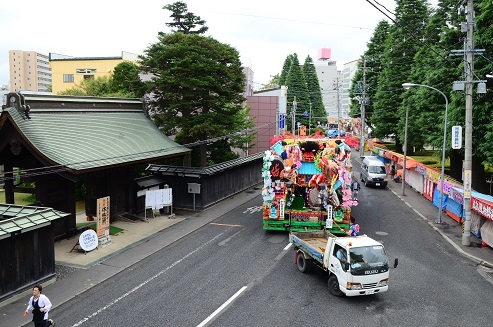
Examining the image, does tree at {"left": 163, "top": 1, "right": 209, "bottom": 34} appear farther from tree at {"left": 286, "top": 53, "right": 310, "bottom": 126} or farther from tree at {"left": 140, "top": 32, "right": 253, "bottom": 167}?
tree at {"left": 286, "top": 53, "right": 310, "bottom": 126}

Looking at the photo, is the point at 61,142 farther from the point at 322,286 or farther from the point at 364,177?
the point at 364,177

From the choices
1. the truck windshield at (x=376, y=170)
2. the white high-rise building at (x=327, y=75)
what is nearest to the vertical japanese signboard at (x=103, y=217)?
the truck windshield at (x=376, y=170)

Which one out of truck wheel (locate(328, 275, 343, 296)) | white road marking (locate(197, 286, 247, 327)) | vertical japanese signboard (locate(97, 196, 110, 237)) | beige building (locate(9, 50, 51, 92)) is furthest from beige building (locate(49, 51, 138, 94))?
beige building (locate(9, 50, 51, 92))

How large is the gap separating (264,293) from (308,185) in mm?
9143

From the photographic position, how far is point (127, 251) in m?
19.8

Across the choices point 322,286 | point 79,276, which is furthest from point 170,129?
point 322,286

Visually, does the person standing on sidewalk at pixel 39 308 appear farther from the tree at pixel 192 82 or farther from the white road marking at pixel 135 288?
the tree at pixel 192 82

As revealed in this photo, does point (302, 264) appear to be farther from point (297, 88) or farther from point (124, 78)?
point (297, 88)

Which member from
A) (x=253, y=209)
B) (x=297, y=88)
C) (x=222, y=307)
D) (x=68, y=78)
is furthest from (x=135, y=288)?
(x=297, y=88)

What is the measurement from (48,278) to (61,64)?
7313 cm

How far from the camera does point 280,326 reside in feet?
40.0

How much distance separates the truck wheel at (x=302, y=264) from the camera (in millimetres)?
16281

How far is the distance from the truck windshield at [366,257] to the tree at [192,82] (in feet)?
65.6

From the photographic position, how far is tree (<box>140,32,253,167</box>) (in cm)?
3172
